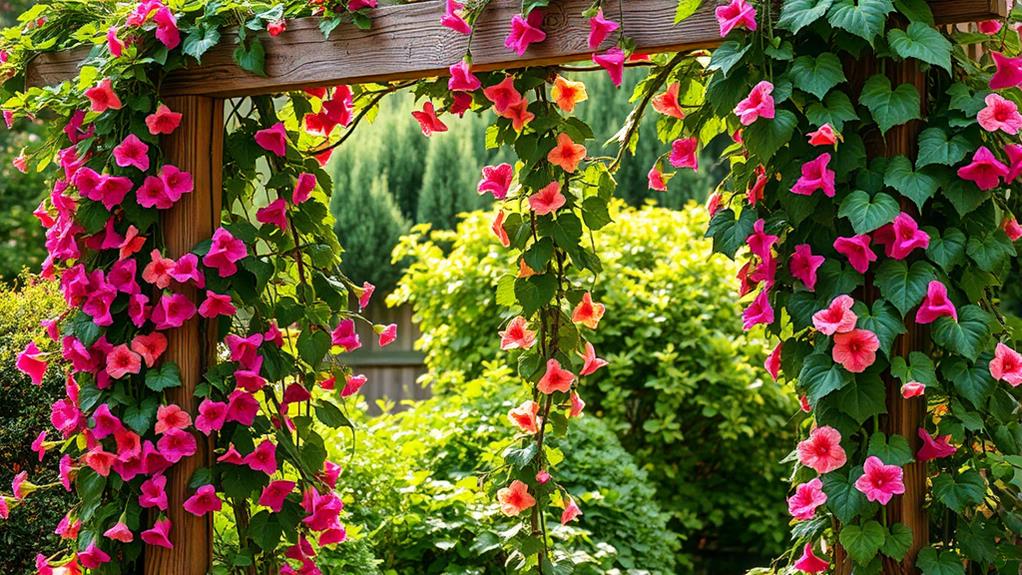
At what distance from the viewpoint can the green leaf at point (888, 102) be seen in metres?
1.71

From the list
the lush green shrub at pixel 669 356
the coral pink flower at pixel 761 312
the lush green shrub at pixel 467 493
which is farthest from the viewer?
the lush green shrub at pixel 669 356

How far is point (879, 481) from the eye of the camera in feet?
5.65

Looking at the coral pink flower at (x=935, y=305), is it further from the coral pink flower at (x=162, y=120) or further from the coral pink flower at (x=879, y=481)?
the coral pink flower at (x=162, y=120)

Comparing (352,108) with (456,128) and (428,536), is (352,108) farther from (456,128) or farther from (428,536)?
(456,128)

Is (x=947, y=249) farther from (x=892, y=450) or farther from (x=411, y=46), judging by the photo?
(x=411, y=46)

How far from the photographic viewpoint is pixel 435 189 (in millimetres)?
7066

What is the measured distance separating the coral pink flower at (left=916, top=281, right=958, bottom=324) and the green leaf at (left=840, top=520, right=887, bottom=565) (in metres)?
0.32

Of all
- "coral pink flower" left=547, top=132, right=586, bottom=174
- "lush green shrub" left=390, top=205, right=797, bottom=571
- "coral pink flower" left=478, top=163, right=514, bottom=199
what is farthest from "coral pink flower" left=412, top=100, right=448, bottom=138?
"lush green shrub" left=390, top=205, right=797, bottom=571

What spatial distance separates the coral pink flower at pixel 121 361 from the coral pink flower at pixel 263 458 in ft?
0.94

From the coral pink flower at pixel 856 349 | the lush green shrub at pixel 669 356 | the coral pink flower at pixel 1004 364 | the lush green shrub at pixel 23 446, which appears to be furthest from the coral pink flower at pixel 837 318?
the lush green shrub at pixel 669 356

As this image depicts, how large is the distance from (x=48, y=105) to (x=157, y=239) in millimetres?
340

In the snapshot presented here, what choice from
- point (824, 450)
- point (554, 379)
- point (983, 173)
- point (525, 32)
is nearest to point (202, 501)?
point (554, 379)

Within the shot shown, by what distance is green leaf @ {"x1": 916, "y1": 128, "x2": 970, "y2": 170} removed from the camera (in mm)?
1706

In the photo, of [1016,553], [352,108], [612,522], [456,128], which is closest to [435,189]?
[456,128]
